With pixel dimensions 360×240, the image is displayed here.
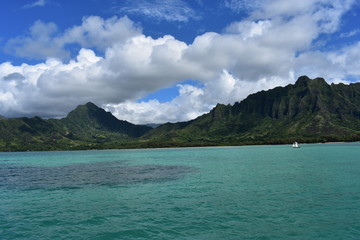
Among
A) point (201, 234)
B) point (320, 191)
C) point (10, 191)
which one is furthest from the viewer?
point (10, 191)

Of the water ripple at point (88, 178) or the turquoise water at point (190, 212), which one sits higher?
the turquoise water at point (190, 212)

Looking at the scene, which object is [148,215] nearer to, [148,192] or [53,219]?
[53,219]

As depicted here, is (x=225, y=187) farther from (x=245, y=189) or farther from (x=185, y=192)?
(x=185, y=192)

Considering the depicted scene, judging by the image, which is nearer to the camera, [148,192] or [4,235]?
[4,235]

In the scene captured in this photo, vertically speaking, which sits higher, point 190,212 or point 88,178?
point 190,212

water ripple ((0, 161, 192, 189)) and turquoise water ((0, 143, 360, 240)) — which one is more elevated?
turquoise water ((0, 143, 360, 240))

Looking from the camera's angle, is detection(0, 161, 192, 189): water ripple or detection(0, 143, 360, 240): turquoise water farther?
detection(0, 161, 192, 189): water ripple

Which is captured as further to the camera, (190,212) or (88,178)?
(88,178)

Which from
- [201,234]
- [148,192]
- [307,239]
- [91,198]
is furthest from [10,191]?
[307,239]

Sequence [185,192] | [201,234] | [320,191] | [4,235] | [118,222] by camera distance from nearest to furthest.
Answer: [201,234] < [4,235] < [118,222] < [320,191] < [185,192]

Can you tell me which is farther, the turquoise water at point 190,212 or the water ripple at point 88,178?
the water ripple at point 88,178

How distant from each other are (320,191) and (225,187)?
1814 cm

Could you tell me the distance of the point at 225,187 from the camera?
205ft

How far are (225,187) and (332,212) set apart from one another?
2589 centimetres
